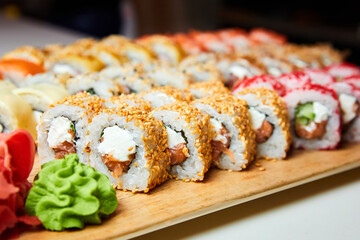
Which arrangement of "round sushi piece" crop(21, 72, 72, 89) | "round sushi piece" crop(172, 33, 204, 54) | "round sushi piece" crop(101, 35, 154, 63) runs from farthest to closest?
"round sushi piece" crop(172, 33, 204, 54) < "round sushi piece" crop(101, 35, 154, 63) < "round sushi piece" crop(21, 72, 72, 89)

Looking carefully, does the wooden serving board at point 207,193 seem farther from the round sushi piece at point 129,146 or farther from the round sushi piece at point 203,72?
the round sushi piece at point 203,72

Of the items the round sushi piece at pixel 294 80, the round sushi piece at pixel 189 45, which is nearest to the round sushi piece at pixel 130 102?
the round sushi piece at pixel 294 80

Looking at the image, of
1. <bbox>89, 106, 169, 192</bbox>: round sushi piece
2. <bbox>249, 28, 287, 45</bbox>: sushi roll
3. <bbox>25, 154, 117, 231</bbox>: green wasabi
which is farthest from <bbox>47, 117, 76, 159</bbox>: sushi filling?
<bbox>249, 28, 287, 45</bbox>: sushi roll

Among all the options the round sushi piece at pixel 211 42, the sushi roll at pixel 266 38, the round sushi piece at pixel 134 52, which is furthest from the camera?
the sushi roll at pixel 266 38

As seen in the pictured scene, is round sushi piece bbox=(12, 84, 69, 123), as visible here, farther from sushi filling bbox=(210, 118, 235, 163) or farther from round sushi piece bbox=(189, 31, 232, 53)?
round sushi piece bbox=(189, 31, 232, 53)

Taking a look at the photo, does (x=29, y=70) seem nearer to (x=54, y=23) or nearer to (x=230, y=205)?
(x=230, y=205)

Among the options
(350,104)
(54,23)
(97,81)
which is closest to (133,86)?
(97,81)
